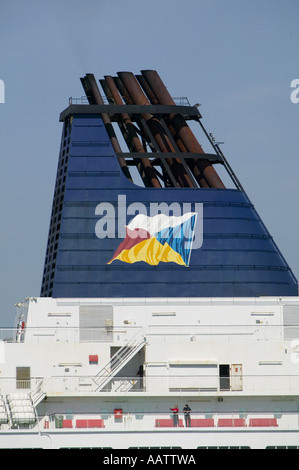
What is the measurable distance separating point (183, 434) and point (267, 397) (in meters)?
4.98

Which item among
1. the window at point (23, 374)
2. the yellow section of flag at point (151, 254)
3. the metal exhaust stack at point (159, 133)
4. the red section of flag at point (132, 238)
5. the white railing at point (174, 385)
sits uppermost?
the metal exhaust stack at point (159, 133)

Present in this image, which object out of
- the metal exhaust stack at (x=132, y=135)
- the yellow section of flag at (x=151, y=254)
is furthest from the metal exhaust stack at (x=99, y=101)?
the yellow section of flag at (x=151, y=254)

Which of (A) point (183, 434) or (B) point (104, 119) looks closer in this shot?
(A) point (183, 434)

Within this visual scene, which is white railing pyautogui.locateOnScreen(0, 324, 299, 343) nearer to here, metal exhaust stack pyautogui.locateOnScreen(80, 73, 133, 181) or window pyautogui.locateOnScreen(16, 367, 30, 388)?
window pyautogui.locateOnScreen(16, 367, 30, 388)

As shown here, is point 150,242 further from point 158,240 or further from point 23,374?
point 23,374

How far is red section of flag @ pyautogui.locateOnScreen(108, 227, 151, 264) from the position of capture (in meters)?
67.9

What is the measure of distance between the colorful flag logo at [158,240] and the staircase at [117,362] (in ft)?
17.5

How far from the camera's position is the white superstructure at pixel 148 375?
6103cm

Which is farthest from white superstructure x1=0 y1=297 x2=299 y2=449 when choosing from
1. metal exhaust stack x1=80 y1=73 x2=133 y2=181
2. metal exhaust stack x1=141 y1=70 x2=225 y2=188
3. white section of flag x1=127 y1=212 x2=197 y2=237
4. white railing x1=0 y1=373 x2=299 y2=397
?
metal exhaust stack x1=80 y1=73 x2=133 y2=181

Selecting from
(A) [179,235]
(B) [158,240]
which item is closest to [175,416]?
(B) [158,240]

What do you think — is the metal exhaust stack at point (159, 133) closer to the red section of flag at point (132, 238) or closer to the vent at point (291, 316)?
the red section of flag at point (132, 238)
